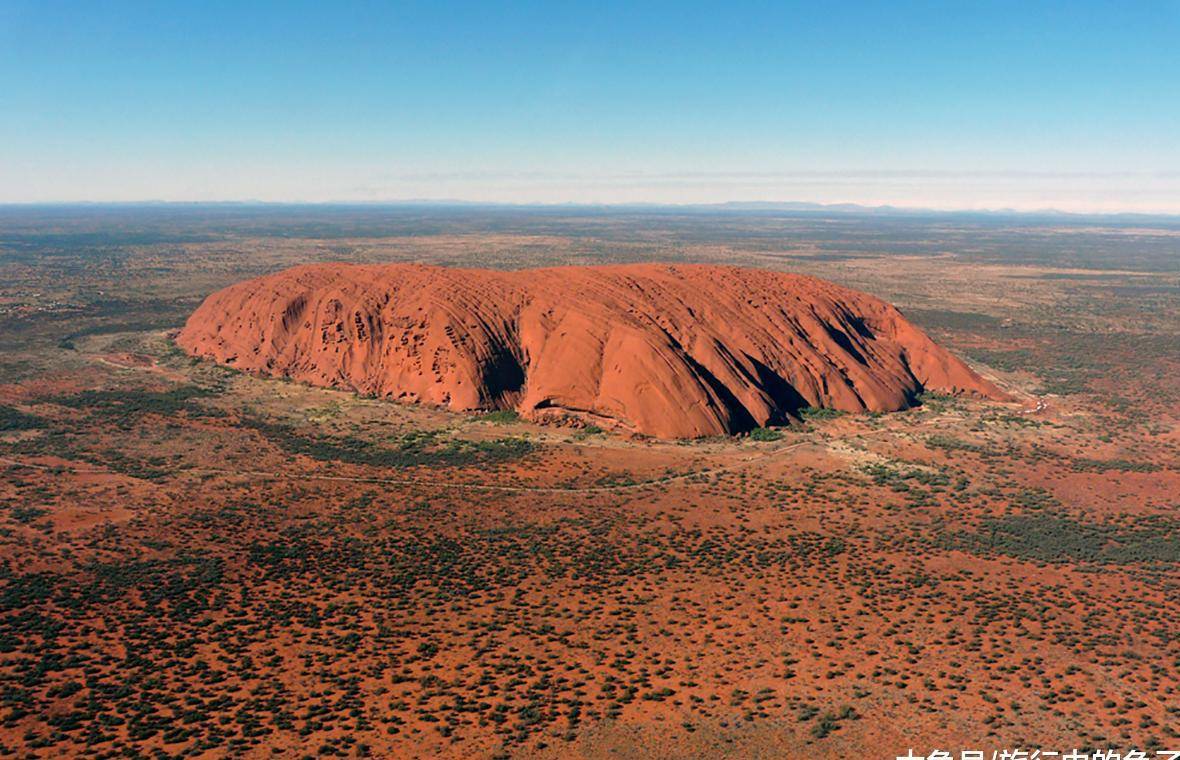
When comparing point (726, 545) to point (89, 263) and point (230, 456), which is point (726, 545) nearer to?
point (230, 456)

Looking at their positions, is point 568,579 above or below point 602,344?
below

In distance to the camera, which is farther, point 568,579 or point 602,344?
point 602,344

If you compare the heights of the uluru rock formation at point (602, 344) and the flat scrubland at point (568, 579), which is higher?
the uluru rock formation at point (602, 344)

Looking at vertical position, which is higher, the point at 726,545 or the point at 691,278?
the point at 691,278

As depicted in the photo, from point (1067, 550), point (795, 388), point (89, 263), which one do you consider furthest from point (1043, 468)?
point (89, 263)

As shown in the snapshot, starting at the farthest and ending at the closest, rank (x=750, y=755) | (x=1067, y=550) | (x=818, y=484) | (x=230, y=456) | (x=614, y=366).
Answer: (x=614, y=366) → (x=230, y=456) → (x=818, y=484) → (x=1067, y=550) → (x=750, y=755)
